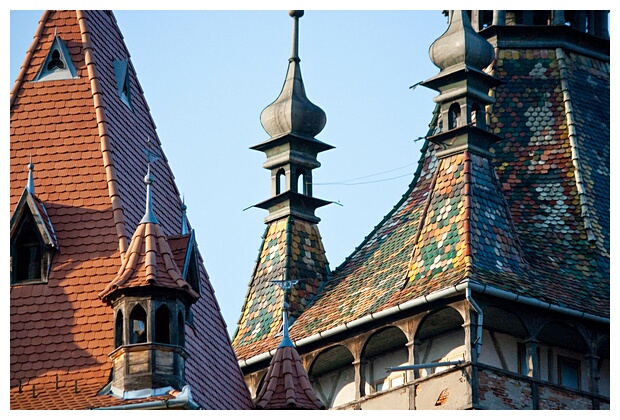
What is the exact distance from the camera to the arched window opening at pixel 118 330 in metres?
45.4

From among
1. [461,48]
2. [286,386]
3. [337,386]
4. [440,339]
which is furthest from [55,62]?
[461,48]

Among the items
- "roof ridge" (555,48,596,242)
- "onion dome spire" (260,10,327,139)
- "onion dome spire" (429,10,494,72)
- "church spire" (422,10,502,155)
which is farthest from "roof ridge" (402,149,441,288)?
"onion dome spire" (260,10,327,139)

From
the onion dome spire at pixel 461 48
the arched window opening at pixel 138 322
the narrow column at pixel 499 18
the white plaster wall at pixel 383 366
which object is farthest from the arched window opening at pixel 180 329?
the narrow column at pixel 499 18

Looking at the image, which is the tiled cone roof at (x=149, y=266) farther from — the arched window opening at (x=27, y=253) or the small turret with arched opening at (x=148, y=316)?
the arched window opening at (x=27, y=253)

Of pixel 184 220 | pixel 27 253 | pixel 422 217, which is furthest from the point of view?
pixel 422 217

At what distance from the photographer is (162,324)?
45.7 meters

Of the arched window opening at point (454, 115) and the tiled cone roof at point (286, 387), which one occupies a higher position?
the arched window opening at point (454, 115)

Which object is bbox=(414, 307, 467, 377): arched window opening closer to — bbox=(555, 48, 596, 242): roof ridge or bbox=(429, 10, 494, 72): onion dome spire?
bbox=(555, 48, 596, 242): roof ridge

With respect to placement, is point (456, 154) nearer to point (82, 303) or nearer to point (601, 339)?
point (601, 339)

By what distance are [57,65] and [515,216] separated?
396 inches

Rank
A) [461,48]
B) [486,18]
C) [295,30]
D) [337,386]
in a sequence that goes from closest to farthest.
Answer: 1. [337,386]
2. [461,48]
3. [486,18]
4. [295,30]

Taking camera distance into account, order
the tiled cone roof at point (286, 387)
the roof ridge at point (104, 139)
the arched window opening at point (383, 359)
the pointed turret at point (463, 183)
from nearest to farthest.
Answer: the roof ridge at point (104, 139) → the tiled cone roof at point (286, 387) → the pointed turret at point (463, 183) → the arched window opening at point (383, 359)

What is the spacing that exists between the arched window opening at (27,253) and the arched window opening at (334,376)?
885cm

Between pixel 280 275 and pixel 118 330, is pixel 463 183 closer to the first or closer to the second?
pixel 280 275
